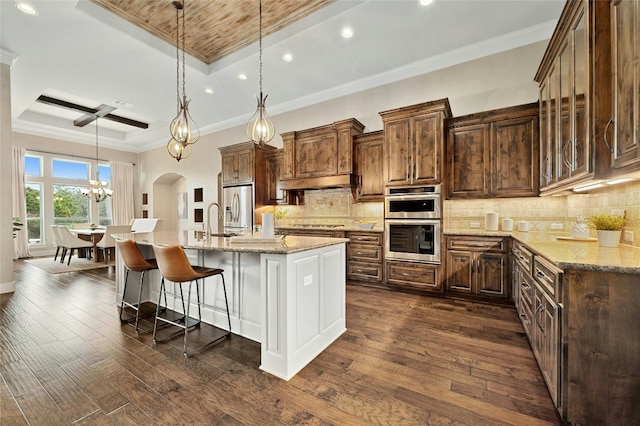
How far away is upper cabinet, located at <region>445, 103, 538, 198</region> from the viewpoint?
Result: 3475 mm

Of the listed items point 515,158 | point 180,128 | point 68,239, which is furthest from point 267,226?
point 68,239

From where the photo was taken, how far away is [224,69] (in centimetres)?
468

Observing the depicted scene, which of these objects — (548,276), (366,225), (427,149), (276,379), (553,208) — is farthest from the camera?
(366,225)

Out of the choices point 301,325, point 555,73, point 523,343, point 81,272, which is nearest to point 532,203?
point 555,73

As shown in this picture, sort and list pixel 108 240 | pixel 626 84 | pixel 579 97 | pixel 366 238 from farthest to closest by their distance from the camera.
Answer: pixel 108 240 < pixel 366 238 < pixel 579 97 < pixel 626 84

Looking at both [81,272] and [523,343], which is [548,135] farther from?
A: [81,272]

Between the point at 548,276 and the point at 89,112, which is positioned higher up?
the point at 89,112

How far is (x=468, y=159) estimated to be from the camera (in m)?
3.86

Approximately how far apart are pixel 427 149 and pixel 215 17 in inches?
140

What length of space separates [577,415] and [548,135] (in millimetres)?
2638

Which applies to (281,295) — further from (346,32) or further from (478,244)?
(346,32)

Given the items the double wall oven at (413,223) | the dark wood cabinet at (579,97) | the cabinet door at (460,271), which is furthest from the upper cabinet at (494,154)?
the cabinet door at (460,271)

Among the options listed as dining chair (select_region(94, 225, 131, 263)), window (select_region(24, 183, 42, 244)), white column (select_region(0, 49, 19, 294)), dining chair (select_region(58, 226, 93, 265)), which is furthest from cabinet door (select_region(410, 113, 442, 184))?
window (select_region(24, 183, 42, 244))

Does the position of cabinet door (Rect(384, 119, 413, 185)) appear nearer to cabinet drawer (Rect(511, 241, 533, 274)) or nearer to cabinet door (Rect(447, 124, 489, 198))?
cabinet door (Rect(447, 124, 489, 198))
